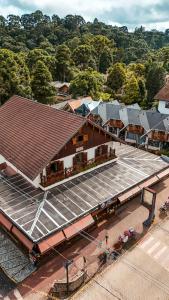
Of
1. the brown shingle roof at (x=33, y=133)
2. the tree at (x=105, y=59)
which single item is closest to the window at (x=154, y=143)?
the brown shingle roof at (x=33, y=133)

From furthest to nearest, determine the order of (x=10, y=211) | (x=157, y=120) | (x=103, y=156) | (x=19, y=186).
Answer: (x=157, y=120)
(x=103, y=156)
(x=19, y=186)
(x=10, y=211)

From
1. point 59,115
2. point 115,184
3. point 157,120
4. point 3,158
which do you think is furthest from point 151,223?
point 157,120

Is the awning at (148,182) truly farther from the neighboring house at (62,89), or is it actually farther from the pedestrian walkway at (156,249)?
the neighboring house at (62,89)

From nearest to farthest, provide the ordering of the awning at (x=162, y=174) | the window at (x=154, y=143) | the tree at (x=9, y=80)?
the awning at (x=162, y=174) < the window at (x=154, y=143) < the tree at (x=9, y=80)

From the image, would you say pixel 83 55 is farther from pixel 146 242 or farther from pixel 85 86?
pixel 146 242

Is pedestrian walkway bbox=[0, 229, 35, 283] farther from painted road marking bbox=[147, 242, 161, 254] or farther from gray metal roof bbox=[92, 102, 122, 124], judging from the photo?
gray metal roof bbox=[92, 102, 122, 124]

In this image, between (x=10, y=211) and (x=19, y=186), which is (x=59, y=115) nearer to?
(x=19, y=186)

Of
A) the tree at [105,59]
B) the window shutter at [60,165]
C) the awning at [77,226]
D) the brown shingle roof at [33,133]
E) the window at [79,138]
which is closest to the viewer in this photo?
the awning at [77,226]

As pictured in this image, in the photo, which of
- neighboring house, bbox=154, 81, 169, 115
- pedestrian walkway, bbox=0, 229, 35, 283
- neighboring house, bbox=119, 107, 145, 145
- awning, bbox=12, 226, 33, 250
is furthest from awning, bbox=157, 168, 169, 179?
neighboring house, bbox=154, 81, 169, 115
